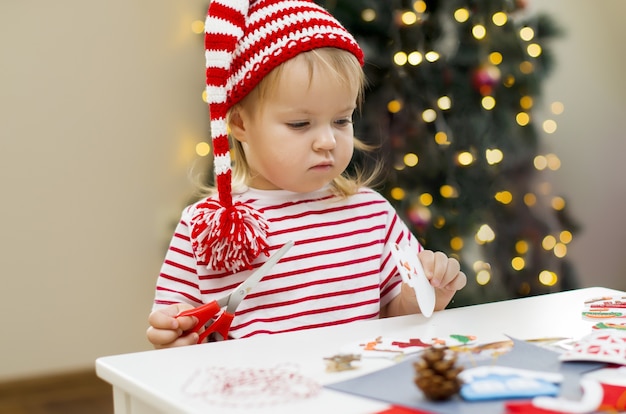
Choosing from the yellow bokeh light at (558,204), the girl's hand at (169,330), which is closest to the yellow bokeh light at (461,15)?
the yellow bokeh light at (558,204)

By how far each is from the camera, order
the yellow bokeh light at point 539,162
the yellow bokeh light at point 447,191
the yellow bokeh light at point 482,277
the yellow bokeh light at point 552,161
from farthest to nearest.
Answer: the yellow bokeh light at point 552,161 → the yellow bokeh light at point 539,162 → the yellow bokeh light at point 482,277 → the yellow bokeh light at point 447,191

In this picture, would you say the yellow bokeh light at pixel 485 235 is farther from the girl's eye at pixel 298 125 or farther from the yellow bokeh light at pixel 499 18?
the girl's eye at pixel 298 125

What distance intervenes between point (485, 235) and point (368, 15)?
80cm

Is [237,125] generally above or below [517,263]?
above

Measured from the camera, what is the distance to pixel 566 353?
83 cm

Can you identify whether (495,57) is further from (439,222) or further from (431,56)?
(439,222)

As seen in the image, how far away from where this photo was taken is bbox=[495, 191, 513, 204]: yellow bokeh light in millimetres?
2686

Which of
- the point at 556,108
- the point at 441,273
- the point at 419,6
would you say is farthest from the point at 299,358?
the point at 556,108

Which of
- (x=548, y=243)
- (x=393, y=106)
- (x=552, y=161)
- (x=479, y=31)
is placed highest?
(x=479, y=31)

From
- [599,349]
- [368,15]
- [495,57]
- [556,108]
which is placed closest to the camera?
[599,349]

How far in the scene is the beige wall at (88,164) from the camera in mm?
2734

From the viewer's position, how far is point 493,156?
2619 millimetres

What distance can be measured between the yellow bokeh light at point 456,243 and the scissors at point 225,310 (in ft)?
4.56

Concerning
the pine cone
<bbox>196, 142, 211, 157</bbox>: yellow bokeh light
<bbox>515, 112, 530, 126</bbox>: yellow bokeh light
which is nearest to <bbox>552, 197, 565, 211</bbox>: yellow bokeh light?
<bbox>515, 112, 530, 126</bbox>: yellow bokeh light
